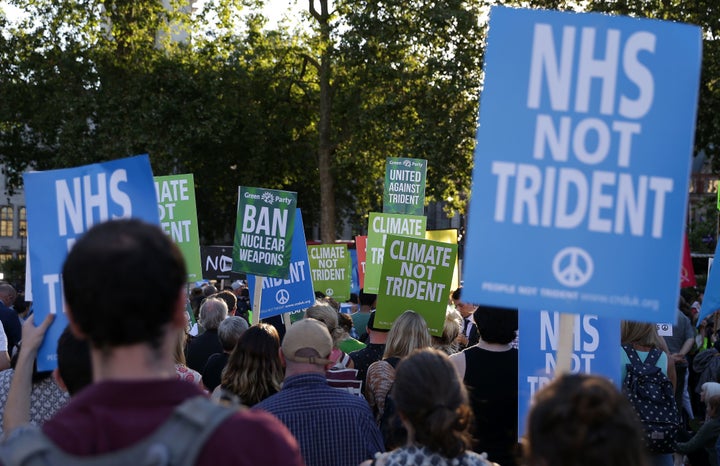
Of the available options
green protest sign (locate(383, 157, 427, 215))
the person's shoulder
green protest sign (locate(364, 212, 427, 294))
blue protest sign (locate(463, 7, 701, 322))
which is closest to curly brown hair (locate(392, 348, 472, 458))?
blue protest sign (locate(463, 7, 701, 322))

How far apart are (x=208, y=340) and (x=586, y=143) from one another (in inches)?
209

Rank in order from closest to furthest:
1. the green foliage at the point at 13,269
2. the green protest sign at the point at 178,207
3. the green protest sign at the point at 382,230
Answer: the green protest sign at the point at 178,207 → the green protest sign at the point at 382,230 → the green foliage at the point at 13,269

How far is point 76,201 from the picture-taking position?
4535mm

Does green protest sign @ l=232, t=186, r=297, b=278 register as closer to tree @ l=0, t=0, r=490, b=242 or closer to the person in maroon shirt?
the person in maroon shirt

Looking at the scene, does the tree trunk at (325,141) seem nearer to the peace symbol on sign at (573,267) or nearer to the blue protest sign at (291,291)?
the blue protest sign at (291,291)

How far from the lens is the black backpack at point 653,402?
6.06 meters

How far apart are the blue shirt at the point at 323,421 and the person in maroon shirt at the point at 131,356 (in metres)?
2.35

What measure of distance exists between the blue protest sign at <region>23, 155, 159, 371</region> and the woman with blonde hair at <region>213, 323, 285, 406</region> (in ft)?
5.03

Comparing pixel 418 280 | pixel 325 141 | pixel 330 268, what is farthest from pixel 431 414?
pixel 325 141

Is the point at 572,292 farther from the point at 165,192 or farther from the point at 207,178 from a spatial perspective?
the point at 207,178

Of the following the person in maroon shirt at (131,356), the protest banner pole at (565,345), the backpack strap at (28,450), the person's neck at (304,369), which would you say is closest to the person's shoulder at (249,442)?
the person in maroon shirt at (131,356)

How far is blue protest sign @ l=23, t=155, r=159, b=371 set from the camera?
448cm

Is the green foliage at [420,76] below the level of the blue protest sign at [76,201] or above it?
above

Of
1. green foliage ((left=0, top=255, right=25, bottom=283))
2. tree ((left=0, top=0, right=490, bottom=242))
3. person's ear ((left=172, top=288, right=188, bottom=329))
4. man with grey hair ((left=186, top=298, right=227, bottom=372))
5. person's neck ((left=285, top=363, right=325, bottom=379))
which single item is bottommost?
green foliage ((left=0, top=255, right=25, bottom=283))
